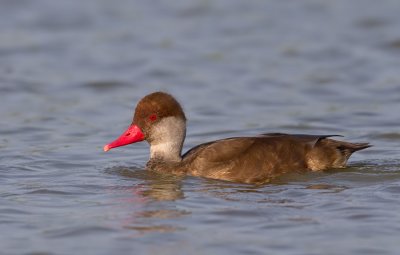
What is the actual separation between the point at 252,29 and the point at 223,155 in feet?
36.4

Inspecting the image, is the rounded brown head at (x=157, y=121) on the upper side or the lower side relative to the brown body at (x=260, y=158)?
upper

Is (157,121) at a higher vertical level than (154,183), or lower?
higher

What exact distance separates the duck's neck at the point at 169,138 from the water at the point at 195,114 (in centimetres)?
31

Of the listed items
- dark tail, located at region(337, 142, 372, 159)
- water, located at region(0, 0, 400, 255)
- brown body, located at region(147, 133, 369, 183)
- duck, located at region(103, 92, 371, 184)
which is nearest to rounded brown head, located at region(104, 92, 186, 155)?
duck, located at region(103, 92, 371, 184)

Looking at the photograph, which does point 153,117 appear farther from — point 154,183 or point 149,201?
point 149,201

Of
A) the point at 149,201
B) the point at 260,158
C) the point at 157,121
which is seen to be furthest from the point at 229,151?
the point at 149,201

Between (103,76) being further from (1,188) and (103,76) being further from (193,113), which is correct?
(1,188)

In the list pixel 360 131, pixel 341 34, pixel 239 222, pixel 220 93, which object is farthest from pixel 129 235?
pixel 341 34

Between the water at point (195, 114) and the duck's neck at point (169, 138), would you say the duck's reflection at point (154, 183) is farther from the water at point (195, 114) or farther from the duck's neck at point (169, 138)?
the duck's neck at point (169, 138)

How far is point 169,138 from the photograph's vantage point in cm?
1295

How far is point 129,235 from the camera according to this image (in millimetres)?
10227

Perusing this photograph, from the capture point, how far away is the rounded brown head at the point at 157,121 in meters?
12.8

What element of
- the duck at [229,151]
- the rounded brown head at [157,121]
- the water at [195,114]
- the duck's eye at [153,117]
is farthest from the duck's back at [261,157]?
the duck's eye at [153,117]

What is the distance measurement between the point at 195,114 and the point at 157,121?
14.4 ft
